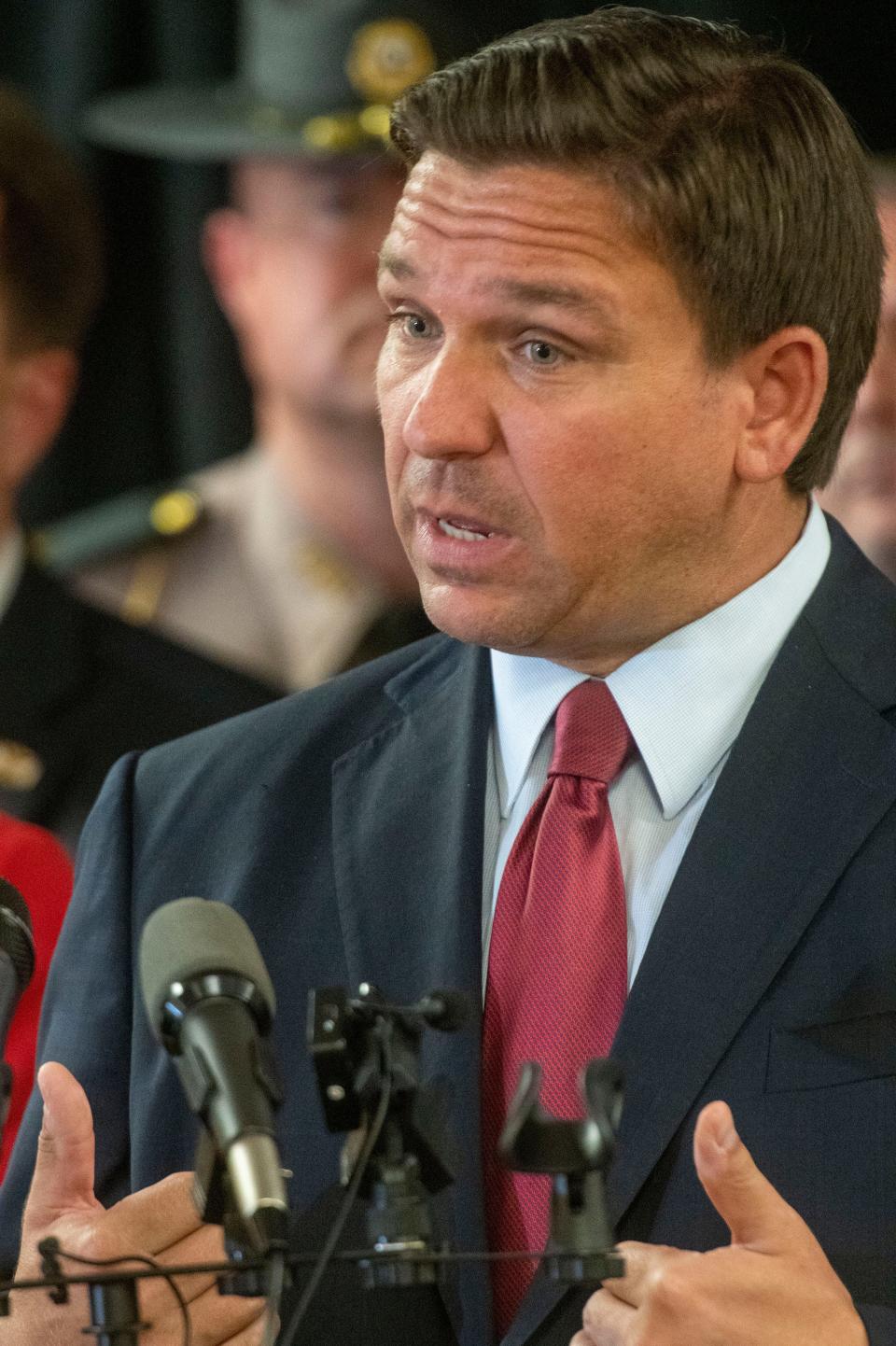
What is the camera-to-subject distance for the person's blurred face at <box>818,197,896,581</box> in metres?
3.67

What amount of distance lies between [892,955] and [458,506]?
0.48 metres

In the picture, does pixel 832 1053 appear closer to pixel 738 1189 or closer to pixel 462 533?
pixel 738 1189

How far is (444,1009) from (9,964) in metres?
0.27

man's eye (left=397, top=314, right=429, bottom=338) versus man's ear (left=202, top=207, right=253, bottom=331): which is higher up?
man's ear (left=202, top=207, right=253, bottom=331)

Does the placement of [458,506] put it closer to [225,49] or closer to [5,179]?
[5,179]

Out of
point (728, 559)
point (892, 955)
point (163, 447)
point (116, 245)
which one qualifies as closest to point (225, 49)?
point (116, 245)

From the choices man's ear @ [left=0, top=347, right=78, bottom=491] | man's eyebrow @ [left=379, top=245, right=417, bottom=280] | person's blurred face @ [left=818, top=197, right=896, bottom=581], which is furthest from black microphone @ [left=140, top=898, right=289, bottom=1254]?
man's ear @ [left=0, top=347, right=78, bottom=491]

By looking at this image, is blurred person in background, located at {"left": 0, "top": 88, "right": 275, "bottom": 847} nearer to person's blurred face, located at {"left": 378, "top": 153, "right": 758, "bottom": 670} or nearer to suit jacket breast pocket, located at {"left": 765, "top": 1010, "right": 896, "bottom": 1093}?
person's blurred face, located at {"left": 378, "top": 153, "right": 758, "bottom": 670}

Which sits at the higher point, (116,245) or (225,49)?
(225,49)

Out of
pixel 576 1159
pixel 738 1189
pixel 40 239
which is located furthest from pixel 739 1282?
pixel 40 239

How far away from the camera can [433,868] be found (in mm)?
1851

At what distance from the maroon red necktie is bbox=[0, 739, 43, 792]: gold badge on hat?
1.90 metres

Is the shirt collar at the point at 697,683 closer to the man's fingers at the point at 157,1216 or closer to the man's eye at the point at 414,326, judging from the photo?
the man's eye at the point at 414,326

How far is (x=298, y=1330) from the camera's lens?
5.65ft
